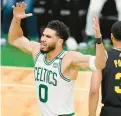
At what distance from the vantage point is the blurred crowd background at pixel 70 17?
12.5 metres

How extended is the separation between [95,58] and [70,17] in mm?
7868

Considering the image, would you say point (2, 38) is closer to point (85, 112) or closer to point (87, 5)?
point (87, 5)

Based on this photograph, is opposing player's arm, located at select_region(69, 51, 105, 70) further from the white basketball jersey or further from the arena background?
the arena background

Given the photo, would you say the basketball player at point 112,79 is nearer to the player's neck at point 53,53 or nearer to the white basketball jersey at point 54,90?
the white basketball jersey at point 54,90

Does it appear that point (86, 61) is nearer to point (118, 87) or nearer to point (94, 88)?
point (94, 88)

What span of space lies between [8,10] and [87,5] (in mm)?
2384

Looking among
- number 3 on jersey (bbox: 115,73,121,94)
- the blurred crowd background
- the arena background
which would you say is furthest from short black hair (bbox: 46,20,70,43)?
the blurred crowd background

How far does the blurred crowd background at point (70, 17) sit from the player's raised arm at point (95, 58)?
682 centimetres

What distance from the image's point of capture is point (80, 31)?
1303 centimetres

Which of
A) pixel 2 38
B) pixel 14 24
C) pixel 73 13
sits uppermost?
pixel 14 24

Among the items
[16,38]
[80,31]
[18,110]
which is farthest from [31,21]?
[16,38]

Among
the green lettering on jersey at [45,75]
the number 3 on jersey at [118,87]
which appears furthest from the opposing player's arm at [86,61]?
the number 3 on jersey at [118,87]

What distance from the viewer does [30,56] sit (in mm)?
11797

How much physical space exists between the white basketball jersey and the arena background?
8.34 feet
